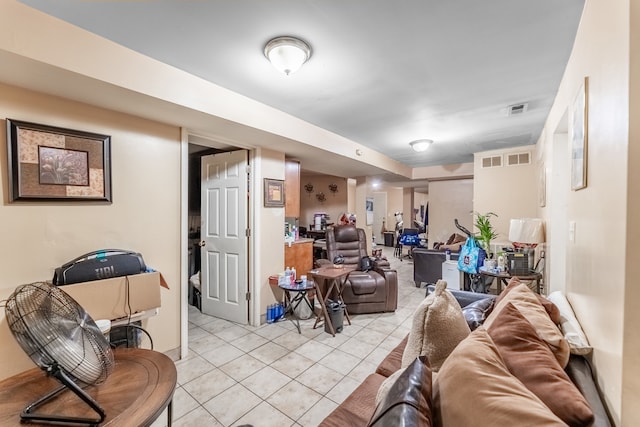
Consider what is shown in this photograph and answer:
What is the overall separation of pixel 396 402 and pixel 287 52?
6.09ft

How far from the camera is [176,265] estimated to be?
8.30 ft

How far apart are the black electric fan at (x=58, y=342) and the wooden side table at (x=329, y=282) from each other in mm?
2129

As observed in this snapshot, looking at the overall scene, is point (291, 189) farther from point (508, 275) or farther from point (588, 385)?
point (588, 385)

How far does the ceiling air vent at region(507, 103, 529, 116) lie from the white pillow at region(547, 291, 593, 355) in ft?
6.83

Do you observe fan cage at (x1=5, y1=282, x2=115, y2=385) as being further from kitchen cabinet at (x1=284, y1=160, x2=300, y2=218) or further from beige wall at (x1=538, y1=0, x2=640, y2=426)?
kitchen cabinet at (x1=284, y1=160, x2=300, y2=218)

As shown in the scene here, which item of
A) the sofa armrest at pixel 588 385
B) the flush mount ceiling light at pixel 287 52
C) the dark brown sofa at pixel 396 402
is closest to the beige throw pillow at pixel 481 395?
the dark brown sofa at pixel 396 402

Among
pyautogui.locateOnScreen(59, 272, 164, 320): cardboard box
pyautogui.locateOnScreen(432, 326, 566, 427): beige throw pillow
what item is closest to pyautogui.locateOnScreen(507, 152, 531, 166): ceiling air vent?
pyautogui.locateOnScreen(432, 326, 566, 427): beige throw pillow

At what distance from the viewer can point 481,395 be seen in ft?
2.48

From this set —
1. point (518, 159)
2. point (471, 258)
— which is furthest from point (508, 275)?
point (518, 159)

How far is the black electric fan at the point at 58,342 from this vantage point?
897 mm

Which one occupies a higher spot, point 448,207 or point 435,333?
point 448,207

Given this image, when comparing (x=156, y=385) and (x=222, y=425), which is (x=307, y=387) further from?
(x=156, y=385)

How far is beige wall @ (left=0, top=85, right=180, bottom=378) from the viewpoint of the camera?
5.50ft

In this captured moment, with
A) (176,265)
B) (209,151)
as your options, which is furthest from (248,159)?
(176,265)
